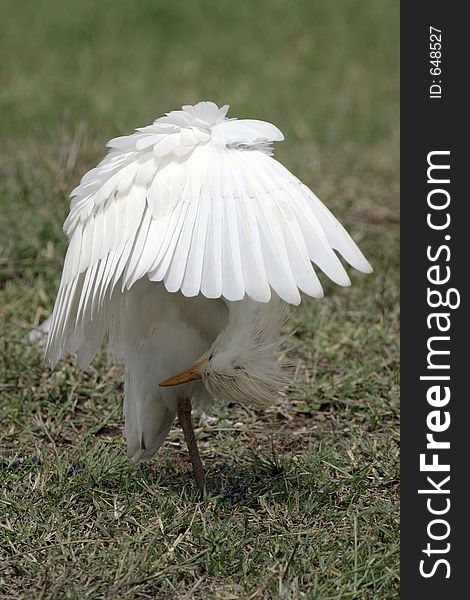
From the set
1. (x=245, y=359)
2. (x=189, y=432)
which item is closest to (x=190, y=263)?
(x=245, y=359)

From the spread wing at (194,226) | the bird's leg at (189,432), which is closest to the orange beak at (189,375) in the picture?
the bird's leg at (189,432)

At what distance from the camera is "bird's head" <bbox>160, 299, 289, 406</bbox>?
302 centimetres

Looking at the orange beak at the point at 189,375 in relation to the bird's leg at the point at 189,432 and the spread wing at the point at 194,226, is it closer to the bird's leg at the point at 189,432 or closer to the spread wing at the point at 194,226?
the bird's leg at the point at 189,432

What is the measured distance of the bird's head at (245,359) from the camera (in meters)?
3.02

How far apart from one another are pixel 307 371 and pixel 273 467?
0.85 meters

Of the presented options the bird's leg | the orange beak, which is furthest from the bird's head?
the bird's leg

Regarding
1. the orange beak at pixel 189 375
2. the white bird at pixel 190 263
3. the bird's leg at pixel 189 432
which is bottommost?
the bird's leg at pixel 189 432

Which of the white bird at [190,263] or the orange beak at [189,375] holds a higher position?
the white bird at [190,263]

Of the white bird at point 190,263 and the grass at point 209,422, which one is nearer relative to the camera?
the white bird at point 190,263

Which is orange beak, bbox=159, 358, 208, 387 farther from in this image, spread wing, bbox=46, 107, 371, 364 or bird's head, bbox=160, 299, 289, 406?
spread wing, bbox=46, 107, 371, 364

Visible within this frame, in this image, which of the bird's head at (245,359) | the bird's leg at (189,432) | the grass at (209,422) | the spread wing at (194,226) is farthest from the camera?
the bird's leg at (189,432)

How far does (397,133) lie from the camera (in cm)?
702

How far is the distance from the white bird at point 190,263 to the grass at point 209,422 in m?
0.27

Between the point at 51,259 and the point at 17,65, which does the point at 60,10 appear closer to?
the point at 17,65
